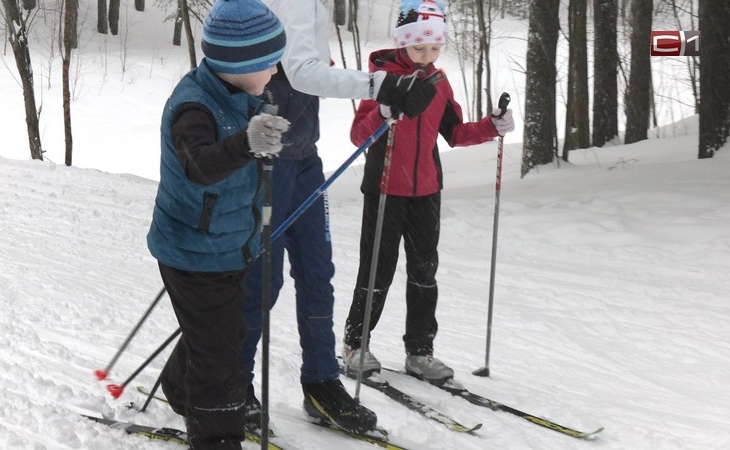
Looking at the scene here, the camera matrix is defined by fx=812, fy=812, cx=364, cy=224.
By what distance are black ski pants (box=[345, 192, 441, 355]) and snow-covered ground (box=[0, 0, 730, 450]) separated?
0.99 ft

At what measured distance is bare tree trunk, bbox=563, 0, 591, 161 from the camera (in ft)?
44.3

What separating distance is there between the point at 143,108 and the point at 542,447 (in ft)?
79.4

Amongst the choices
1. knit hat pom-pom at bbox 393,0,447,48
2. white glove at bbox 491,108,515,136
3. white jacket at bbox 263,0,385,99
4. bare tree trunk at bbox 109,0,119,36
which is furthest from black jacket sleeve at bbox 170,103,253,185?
bare tree trunk at bbox 109,0,119,36

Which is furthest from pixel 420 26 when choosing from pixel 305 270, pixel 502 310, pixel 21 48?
pixel 21 48

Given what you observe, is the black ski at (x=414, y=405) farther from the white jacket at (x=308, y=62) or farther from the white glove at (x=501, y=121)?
the white jacket at (x=308, y=62)

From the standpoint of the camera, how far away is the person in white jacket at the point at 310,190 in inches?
121

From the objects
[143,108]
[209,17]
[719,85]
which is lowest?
[143,108]

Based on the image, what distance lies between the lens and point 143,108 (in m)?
25.9

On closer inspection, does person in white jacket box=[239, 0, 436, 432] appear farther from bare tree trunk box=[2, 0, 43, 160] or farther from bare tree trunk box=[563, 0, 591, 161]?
bare tree trunk box=[2, 0, 43, 160]

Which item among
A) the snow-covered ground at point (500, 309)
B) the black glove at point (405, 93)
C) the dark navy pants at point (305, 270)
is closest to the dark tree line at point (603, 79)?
the snow-covered ground at point (500, 309)

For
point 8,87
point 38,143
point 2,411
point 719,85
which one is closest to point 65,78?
point 38,143

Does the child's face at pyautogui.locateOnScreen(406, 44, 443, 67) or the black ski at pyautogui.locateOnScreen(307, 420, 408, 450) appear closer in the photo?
the black ski at pyautogui.locateOnScreen(307, 420, 408, 450)

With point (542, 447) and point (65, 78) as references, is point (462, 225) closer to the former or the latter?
point (542, 447)

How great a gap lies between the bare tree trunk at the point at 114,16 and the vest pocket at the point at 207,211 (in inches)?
1171
